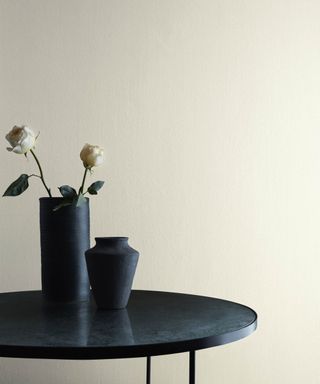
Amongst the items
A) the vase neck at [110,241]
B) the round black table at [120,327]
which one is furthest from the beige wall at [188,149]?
the vase neck at [110,241]

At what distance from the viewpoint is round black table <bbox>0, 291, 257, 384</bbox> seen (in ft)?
4.23

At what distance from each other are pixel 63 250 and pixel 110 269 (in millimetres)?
195

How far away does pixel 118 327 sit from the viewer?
1475 millimetres

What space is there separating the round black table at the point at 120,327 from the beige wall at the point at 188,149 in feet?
1.76

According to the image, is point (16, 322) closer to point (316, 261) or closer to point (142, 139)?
point (142, 139)

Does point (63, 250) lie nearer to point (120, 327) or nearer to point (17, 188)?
point (17, 188)

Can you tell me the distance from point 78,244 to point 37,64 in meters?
0.86

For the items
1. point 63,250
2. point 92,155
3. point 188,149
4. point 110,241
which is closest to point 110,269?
point 110,241

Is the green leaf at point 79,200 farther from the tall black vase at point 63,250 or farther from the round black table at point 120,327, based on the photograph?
the round black table at point 120,327

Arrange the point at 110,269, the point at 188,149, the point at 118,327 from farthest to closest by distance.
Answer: the point at 188,149 < the point at 110,269 < the point at 118,327

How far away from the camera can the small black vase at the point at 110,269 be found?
1.63 m

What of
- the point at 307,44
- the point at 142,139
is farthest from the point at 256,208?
the point at 307,44

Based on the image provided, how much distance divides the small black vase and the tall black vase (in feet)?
0.39

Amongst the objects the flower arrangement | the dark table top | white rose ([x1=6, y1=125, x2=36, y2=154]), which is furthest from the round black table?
white rose ([x1=6, y1=125, x2=36, y2=154])
